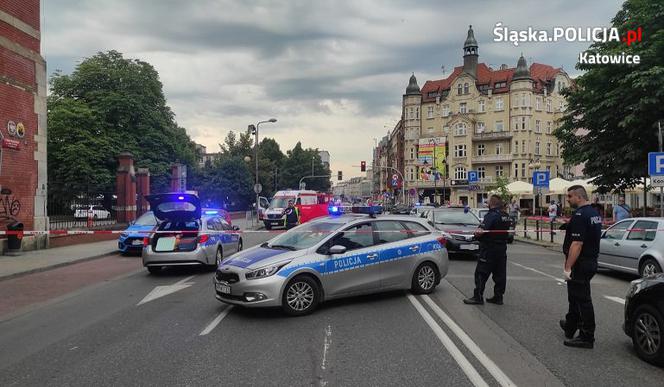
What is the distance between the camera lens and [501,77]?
7456 centimetres

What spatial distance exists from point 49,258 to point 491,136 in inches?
2562

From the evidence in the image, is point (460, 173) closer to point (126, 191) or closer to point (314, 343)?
point (126, 191)

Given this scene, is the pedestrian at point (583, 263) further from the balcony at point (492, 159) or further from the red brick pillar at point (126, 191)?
the balcony at point (492, 159)

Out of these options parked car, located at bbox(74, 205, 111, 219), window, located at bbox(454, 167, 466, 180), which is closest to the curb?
parked car, located at bbox(74, 205, 111, 219)

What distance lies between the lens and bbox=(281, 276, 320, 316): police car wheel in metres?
7.17

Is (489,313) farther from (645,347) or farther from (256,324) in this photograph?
(256,324)

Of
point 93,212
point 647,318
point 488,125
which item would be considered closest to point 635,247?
point 647,318

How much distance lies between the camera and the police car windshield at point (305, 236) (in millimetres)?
7906

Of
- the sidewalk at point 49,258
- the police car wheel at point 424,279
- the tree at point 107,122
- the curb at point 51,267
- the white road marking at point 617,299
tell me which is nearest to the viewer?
the white road marking at point 617,299

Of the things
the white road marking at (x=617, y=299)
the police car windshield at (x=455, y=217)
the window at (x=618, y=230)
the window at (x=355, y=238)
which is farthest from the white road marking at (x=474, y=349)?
the police car windshield at (x=455, y=217)

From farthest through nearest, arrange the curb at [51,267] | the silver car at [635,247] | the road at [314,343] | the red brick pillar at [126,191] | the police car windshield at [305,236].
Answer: the red brick pillar at [126,191] → the curb at [51,267] → the silver car at [635,247] → the police car windshield at [305,236] → the road at [314,343]

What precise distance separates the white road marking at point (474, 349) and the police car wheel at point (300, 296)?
187 cm

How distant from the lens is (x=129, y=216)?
2433 cm

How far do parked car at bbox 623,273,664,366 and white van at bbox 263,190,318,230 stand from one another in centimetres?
2847
